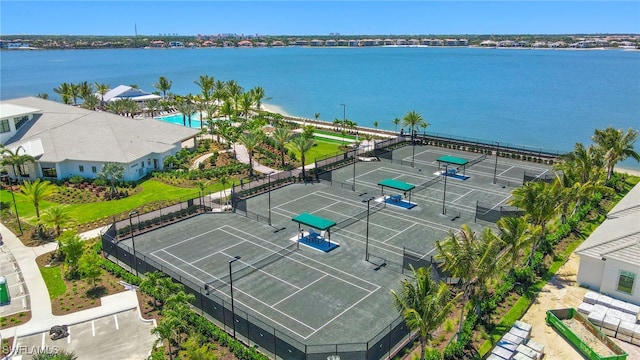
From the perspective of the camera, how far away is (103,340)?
2744 cm

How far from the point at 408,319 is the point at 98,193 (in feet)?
137

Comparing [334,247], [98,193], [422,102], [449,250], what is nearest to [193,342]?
[449,250]

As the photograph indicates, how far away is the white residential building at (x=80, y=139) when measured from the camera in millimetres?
55906

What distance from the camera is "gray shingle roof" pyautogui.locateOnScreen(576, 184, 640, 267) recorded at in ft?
102

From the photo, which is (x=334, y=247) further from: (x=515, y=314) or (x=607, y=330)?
(x=607, y=330)

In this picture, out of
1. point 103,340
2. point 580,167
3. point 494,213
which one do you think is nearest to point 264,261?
point 103,340

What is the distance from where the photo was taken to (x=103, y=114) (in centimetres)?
6881

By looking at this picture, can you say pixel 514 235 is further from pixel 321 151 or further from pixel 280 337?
pixel 321 151

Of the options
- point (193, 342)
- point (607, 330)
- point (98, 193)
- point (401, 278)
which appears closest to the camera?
point (193, 342)

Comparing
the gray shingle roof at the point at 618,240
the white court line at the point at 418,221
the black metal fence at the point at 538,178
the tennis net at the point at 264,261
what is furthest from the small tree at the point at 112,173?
the gray shingle roof at the point at 618,240

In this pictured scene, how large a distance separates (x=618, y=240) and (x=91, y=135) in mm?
59005

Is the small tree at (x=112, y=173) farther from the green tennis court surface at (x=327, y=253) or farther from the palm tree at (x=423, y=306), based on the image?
the palm tree at (x=423, y=306)

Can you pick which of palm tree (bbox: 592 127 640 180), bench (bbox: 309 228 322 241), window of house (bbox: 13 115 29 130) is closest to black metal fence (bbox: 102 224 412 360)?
bench (bbox: 309 228 322 241)

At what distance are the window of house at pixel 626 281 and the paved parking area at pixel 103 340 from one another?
98.3 feet
